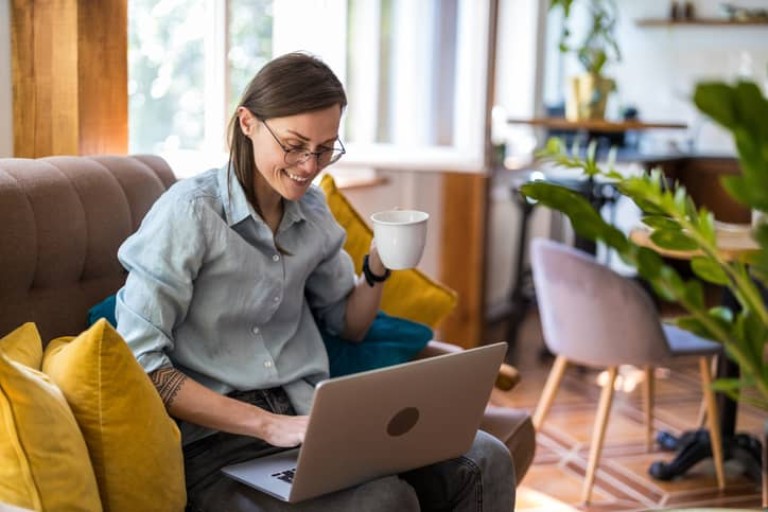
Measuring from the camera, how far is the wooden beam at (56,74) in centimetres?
236

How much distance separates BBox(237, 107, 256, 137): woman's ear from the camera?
6.34 ft

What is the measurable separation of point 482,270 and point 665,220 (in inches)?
107

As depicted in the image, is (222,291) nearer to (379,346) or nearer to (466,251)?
(379,346)

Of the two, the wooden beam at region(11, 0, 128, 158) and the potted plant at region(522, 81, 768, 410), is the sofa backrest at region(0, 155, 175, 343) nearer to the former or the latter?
the wooden beam at region(11, 0, 128, 158)

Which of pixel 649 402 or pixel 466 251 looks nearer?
pixel 649 402

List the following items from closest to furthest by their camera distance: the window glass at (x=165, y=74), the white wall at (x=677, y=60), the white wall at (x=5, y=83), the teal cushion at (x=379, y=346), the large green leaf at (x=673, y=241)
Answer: the large green leaf at (x=673, y=241), the teal cushion at (x=379, y=346), the white wall at (x=5, y=83), the window glass at (x=165, y=74), the white wall at (x=677, y=60)

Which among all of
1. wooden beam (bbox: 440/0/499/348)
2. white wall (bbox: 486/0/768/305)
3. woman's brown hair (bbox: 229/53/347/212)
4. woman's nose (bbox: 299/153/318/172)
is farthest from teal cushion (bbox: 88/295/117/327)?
white wall (bbox: 486/0/768/305)

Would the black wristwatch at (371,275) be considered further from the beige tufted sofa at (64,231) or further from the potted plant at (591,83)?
the potted plant at (591,83)

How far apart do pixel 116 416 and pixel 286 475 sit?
309 millimetres

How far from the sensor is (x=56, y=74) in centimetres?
237

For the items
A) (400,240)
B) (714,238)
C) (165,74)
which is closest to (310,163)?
(400,240)

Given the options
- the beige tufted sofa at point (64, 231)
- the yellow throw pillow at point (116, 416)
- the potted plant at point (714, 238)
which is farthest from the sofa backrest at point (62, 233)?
the potted plant at point (714, 238)

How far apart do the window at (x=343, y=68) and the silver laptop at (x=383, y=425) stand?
1816mm

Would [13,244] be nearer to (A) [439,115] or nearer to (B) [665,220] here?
(B) [665,220]
